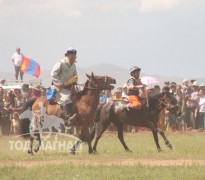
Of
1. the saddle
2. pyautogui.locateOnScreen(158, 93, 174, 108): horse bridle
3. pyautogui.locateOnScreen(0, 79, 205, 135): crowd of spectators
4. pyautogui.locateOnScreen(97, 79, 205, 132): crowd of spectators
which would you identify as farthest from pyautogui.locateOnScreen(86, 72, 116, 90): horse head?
pyautogui.locateOnScreen(0, 79, 205, 135): crowd of spectators

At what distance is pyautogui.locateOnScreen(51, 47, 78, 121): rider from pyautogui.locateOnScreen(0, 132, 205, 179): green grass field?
1.33m

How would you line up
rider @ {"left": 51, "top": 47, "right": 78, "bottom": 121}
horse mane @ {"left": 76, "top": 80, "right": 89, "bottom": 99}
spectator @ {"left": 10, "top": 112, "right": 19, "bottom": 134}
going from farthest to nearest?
spectator @ {"left": 10, "top": 112, "right": 19, "bottom": 134}
horse mane @ {"left": 76, "top": 80, "right": 89, "bottom": 99}
rider @ {"left": 51, "top": 47, "right": 78, "bottom": 121}

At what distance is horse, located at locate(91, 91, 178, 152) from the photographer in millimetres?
19828

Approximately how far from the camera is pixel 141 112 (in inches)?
783

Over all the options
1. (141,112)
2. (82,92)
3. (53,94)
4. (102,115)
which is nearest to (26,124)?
(53,94)

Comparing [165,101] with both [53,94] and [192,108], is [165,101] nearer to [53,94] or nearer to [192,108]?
[53,94]

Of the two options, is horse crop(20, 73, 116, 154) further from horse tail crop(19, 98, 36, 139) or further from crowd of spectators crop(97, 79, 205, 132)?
crowd of spectators crop(97, 79, 205, 132)

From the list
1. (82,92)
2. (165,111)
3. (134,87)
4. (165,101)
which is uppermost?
(134,87)

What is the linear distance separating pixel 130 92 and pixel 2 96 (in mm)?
9797

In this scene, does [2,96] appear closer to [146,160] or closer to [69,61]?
[69,61]

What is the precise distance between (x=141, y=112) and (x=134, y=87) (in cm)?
103

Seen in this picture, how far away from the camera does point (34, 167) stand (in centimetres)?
1437

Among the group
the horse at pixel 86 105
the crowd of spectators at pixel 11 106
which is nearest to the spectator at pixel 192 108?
the crowd of spectators at pixel 11 106

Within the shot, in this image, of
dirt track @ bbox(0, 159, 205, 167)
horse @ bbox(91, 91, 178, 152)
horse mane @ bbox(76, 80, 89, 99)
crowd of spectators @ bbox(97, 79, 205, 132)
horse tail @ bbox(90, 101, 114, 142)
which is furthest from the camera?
crowd of spectators @ bbox(97, 79, 205, 132)
